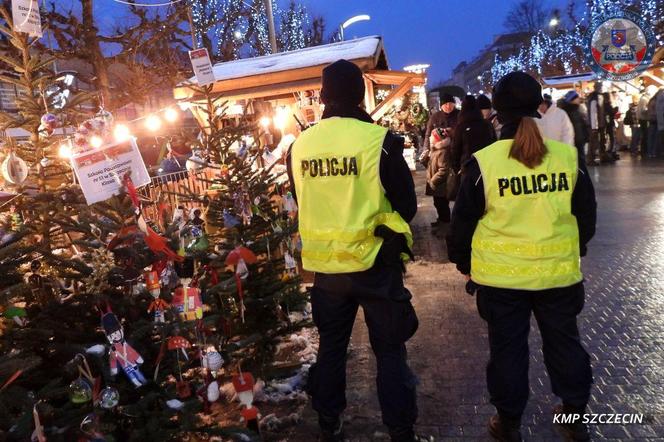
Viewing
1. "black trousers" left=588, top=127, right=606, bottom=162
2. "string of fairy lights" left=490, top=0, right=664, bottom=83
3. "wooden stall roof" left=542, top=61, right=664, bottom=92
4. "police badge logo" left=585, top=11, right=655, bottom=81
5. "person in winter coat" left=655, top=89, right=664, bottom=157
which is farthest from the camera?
"string of fairy lights" left=490, top=0, right=664, bottom=83

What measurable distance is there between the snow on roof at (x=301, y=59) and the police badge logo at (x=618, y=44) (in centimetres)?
535

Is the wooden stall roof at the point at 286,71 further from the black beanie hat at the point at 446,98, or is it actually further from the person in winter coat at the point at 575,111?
the person in winter coat at the point at 575,111

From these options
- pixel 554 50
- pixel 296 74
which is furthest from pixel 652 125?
pixel 554 50

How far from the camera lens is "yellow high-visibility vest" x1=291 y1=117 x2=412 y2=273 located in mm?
2967

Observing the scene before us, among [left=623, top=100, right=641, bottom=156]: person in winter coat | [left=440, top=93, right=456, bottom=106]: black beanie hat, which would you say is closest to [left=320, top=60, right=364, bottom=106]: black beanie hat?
[left=440, top=93, right=456, bottom=106]: black beanie hat

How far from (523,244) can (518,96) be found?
2.65 feet

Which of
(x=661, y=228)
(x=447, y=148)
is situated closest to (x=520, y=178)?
(x=447, y=148)

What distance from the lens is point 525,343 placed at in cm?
308

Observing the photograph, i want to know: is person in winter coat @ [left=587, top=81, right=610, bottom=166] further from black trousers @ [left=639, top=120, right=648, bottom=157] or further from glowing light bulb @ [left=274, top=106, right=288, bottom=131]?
glowing light bulb @ [left=274, top=106, right=288, bottom=131]

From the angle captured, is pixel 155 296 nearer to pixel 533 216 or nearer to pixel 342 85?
pixel 342 85

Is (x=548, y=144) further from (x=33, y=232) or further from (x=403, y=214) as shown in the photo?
(x=33, y=232)

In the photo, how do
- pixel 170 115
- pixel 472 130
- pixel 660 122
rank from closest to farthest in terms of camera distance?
pixel 472 130 < pixel 170 115 < pixel 660 122

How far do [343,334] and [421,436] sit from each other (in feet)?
2.55

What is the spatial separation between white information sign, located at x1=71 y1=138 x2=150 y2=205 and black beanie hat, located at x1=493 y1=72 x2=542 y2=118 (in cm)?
212
